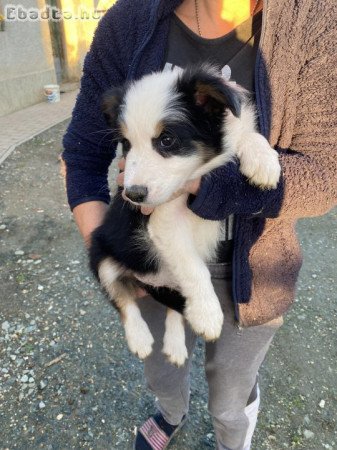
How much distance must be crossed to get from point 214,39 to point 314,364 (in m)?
2.27

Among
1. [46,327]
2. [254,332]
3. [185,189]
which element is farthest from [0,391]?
[185,189]

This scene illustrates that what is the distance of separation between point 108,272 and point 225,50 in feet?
3.59

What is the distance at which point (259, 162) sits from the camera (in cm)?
131

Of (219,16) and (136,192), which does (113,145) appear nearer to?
(136,192)

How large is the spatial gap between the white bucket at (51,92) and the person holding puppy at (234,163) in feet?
22.6

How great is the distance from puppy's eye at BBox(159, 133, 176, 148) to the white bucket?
23.9 ft

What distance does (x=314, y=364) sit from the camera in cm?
279

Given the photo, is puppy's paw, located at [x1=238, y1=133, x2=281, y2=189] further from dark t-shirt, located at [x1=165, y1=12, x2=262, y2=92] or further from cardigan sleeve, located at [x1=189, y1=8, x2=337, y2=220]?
dark t-shirt, located at [x1=165, y1=12, x2=262, y2=92]

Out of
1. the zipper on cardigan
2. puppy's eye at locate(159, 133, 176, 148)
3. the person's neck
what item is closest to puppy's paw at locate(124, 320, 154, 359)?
the zipper on cardigan

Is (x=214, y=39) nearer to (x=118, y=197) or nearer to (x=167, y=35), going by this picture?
(x=167, y=35)

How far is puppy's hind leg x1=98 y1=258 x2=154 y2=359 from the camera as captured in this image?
1863 mm

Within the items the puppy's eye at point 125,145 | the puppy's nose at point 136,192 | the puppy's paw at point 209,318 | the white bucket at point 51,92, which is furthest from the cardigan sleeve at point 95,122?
the white bucket at point 51,92

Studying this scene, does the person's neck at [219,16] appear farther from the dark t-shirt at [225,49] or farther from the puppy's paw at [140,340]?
the puppy's paw at [140,340]

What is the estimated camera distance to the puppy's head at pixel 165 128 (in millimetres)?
1409
